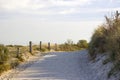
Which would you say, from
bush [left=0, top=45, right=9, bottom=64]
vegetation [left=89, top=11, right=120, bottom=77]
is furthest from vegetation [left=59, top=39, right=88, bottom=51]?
bush [left=0, top=45, right=9, bottom=64]

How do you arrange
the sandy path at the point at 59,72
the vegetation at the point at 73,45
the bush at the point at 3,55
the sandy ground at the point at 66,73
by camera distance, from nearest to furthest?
1. the sandy ground at the point at 66,73
2. the sandy path at the point at 59,72
3. the bush at the point at 3,55
4. the vegetation at the point at 73,45

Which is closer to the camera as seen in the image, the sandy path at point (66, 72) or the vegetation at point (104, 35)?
the sandy path at point (66, 72)

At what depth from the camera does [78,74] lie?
24672mm

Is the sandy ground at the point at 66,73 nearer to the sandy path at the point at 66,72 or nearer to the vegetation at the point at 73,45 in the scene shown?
the sandy path at the point at 66,72

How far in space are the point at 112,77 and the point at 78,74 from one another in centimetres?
388

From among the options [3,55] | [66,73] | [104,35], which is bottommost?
[66,73]

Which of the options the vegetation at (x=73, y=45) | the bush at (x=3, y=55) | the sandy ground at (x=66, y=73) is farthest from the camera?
the vegetation at (x=73, y=45)

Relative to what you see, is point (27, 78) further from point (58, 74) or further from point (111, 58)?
point (111, 58)

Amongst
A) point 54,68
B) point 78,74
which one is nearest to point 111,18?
point 54,68

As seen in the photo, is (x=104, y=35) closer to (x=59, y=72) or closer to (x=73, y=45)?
(x=59, y=72)

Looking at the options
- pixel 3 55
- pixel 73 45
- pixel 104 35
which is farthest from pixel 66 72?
pixel 73 45

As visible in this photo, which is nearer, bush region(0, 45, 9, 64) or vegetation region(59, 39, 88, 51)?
bush region(0, 45, 9, 64)

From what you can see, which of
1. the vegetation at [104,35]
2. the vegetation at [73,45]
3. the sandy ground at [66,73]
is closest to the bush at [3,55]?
the sandy ground at [66,73]

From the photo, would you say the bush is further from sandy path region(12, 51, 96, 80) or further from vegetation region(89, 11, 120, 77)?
vegetation region(89, 11, 120, 77)
